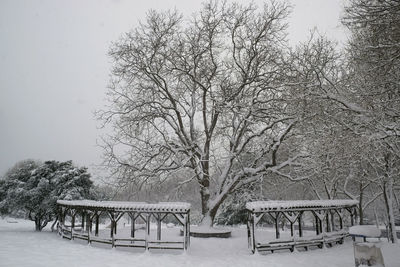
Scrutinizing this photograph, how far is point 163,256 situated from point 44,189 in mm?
11330

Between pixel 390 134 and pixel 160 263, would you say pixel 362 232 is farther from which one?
pixel 160 263

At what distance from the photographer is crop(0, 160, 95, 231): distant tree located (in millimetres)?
18016

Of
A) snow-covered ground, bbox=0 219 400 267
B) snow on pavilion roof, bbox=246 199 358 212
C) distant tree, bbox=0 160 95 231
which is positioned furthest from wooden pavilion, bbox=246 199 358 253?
distant tree, bbox=0 160 95 231

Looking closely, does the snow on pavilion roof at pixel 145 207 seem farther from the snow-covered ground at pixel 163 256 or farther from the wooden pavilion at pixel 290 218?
the wooden pavilion at pixel 290 218

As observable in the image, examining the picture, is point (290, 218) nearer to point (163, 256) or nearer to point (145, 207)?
point (163, 256)

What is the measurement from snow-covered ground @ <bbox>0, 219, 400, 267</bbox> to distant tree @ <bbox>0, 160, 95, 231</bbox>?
14.4 ft

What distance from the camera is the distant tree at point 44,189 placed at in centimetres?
1802

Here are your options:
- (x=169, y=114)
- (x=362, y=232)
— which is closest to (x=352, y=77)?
(x=362, y=232)

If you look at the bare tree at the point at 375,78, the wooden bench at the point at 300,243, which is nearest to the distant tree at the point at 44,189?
the wooden bench at the point at 300,243

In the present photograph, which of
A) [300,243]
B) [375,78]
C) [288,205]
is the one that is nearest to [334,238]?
[300,243]

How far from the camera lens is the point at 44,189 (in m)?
18.4

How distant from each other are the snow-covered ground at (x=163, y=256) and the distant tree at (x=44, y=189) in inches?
173

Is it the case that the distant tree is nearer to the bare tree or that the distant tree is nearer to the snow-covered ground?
the snow-covered ground

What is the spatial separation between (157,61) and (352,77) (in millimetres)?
11729
